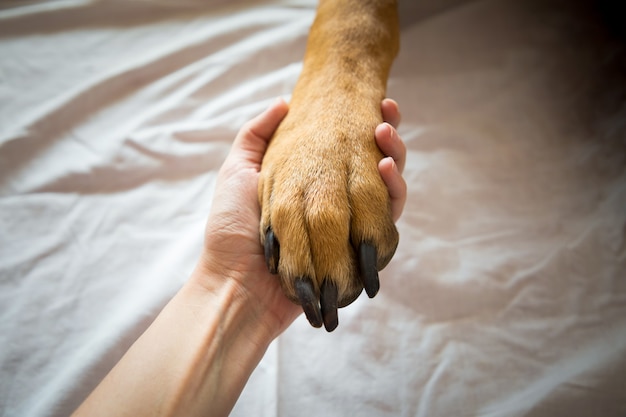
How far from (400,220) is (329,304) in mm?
507

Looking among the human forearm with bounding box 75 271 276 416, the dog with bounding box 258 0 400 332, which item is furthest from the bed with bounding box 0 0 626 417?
the dog with bounding box 258 0 400 332

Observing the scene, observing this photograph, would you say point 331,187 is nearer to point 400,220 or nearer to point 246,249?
point 246,249

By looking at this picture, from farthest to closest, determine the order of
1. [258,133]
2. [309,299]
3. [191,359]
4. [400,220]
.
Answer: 1. [400,220]
2. [258,133]
3. [191,359]
4. [309,299]

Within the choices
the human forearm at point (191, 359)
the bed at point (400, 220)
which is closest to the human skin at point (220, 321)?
the human forearm at point (191, 359)

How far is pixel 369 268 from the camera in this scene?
0.64 meters

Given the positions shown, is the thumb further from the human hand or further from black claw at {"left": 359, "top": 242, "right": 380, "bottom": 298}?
black claw at {"left": 359, "top": 242, "right": 380, "bottom": 298}

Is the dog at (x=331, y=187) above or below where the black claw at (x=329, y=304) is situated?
above

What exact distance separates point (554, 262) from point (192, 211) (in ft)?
3.17

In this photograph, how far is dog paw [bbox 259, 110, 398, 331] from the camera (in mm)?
625

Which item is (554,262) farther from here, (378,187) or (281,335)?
(281,335)

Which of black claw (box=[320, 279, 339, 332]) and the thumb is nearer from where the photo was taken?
black claw (box=[320, 279, 339, 332])

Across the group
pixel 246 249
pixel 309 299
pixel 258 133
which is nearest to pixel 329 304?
pixel 309 299

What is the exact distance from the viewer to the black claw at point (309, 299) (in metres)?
0.61

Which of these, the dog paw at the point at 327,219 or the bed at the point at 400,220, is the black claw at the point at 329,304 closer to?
the dog paw at the point at 327,219
